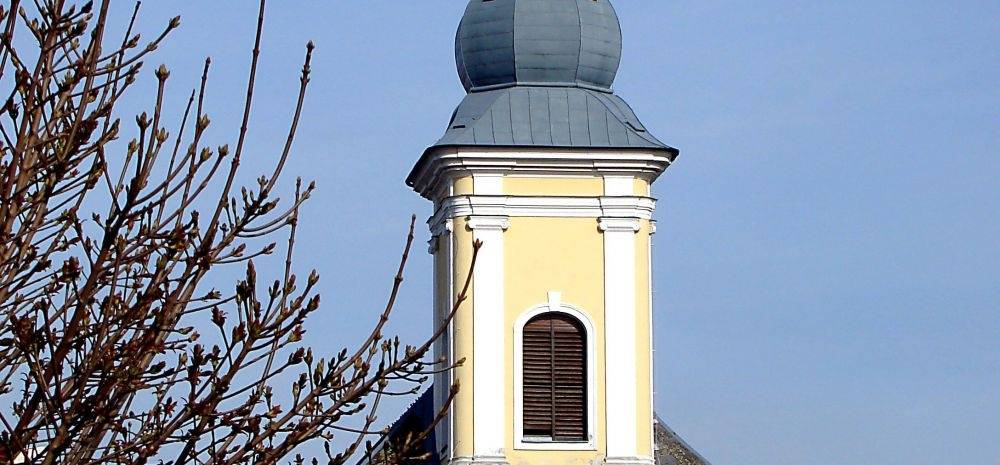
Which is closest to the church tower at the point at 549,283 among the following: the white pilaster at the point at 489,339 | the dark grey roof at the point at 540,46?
the white pilaster at the point at 489,339

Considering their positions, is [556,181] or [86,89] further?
[556,181]

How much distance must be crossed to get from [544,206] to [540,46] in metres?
1.86

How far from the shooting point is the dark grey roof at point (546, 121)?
23.7 metres

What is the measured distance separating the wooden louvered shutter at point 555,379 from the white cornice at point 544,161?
4.77 feet

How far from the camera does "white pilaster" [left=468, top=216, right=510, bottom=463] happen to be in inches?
918

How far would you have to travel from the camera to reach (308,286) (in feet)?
28.9

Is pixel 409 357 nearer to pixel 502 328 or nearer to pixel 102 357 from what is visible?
pixel 102 357

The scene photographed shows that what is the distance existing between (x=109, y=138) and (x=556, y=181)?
15.1 metres

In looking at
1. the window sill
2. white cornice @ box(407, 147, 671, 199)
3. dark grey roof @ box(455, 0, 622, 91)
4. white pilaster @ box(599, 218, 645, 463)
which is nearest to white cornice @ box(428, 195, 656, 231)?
white pilaster @ box(599, 218, 645, 463)

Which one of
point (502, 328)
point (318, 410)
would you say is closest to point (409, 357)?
point (318, 410)

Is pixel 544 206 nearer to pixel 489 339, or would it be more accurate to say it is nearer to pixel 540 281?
pixel 540 281

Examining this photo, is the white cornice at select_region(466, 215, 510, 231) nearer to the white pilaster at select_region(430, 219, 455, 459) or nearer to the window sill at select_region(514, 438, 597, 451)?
the white pilaster at select_region(430, 219, 455, 459)

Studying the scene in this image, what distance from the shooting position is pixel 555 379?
23.7m

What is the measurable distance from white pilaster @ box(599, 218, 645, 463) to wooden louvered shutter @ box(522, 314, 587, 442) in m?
0.29
